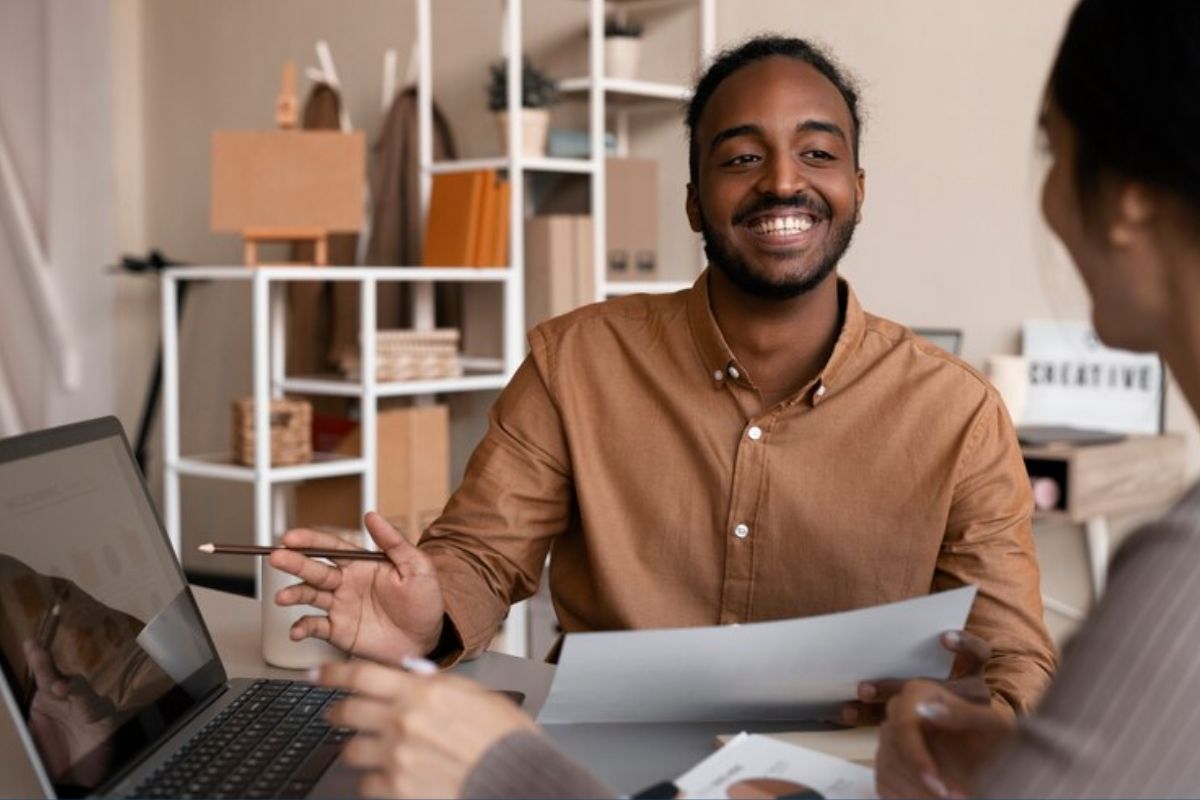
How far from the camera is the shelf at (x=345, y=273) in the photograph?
3.49 metres

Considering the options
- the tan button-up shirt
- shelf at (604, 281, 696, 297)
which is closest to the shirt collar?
the tan button-up shirt

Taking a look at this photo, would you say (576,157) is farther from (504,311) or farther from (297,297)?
(297,297)

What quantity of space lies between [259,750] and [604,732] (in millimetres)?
288

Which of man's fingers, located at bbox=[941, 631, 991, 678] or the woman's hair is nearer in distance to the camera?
the woman's hair

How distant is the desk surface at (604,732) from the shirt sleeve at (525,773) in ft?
0.38

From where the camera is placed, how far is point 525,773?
2.96ft

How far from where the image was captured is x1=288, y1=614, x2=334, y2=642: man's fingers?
132cm

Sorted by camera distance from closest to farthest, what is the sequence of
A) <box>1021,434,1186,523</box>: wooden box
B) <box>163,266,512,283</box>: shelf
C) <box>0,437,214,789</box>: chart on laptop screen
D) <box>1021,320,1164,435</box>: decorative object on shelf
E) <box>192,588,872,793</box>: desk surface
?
<box>0,437,214,789</box>: chart on laptop screen < <box>192,588,872,793</box>: desk surface < <box>1021,434,1186,523</box>: wooden box < <box>1021,320,1164,435</box>: decorative object on shelf < <box>163,266,512,283</box>: shelf

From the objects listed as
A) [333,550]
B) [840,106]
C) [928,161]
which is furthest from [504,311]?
[333,550]

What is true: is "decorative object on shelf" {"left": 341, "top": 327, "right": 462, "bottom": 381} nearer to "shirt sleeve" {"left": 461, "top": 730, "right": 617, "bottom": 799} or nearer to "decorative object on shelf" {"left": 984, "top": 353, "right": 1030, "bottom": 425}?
"decorative object on shelf" {"left": 984, "top": 353, "right": 1030, "bottom": 425}

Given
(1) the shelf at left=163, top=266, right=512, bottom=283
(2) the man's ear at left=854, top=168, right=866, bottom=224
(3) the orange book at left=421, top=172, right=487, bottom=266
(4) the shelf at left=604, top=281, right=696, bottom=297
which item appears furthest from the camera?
(4) the shelf at left=604, top=281, right=696, bottom=297

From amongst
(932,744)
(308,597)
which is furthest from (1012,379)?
(932,744)

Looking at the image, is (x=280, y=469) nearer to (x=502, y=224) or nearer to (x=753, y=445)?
(x=502, y=224)

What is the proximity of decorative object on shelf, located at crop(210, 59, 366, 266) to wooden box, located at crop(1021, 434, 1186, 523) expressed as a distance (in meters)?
1.74
